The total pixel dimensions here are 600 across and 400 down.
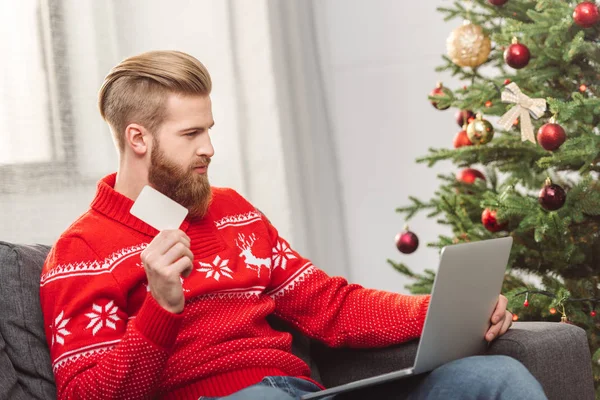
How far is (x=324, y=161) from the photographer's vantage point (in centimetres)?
358

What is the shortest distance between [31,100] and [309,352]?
3.48ft

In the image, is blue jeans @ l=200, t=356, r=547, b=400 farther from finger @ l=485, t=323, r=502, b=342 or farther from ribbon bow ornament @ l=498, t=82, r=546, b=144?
ribbon bow ornament @ l=498, t=82, r=546, b=144

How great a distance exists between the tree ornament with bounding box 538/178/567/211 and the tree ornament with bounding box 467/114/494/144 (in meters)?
0.33

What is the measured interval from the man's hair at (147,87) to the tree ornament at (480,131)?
→ 1101mm

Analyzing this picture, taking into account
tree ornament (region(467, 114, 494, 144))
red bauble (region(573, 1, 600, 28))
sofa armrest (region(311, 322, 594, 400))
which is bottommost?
sofa armrest (region(311, 322, 594, 400))

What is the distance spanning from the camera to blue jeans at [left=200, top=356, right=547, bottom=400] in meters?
1.31

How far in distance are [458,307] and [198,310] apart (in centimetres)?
50

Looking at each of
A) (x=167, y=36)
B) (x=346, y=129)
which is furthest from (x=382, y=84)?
(x=167, y=36)

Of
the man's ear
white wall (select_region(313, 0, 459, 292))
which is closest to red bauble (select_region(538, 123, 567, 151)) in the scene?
the man's ear

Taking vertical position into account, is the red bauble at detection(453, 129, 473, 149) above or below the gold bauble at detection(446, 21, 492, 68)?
below

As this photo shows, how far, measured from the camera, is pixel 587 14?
2168mm

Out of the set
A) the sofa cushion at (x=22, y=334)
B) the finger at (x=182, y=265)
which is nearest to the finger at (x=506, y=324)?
the finger at (x=182, y=265)

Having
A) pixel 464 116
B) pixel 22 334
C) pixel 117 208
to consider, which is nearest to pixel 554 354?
pixel 117 208

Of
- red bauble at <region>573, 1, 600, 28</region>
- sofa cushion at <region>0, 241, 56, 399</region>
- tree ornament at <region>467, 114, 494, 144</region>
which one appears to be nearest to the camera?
sofa cushion at <region>0, 241, 56, 399</region>
